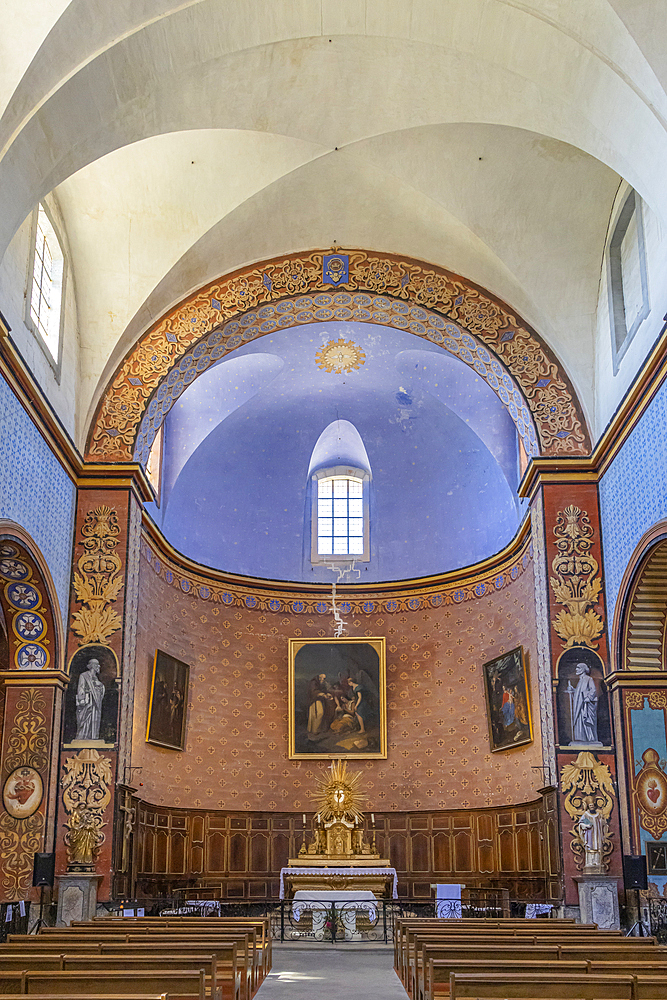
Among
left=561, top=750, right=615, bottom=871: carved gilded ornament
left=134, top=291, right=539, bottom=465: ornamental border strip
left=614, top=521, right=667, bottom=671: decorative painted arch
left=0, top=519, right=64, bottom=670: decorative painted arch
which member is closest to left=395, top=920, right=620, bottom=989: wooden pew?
left=561, top=750, right=615, bottom=871: carved gilded ornament

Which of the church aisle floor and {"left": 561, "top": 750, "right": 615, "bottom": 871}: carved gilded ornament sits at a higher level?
{"left": 561, "top": 750, "right": 615, "bottom": 871}: carved gilded ornament

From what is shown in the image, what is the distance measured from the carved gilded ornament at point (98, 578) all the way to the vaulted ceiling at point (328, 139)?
6.88 feet

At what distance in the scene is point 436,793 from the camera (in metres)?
24.2

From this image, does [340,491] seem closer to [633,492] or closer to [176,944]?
[633,492]

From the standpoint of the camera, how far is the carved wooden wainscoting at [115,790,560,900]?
69.8ft

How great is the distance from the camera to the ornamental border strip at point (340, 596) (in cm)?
2362

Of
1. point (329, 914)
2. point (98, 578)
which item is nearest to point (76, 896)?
point (329, 914)

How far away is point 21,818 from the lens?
54.3 ft

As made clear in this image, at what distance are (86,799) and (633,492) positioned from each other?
1024 centimetres

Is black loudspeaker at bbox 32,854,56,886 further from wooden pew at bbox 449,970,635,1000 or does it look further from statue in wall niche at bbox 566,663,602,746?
wooden pew at bbox 449,970,635,1000

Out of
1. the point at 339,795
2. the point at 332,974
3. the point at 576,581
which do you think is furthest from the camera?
the point at 339,795

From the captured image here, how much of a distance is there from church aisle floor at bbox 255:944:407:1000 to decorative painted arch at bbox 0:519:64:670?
6.10 m

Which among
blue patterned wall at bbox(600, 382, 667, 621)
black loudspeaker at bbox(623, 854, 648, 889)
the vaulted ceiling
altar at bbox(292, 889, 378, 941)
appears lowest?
altar at bbox(292, 889, 378, 941)

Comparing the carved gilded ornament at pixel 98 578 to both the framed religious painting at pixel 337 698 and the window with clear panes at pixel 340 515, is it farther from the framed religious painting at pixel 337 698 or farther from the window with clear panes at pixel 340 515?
the window with clear panes at pixel 340 515
